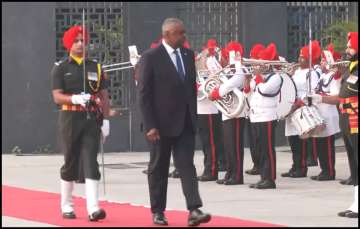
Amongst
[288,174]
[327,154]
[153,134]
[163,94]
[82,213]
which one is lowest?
[288,174]

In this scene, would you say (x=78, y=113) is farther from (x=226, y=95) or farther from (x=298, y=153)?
(x=298, y=153)

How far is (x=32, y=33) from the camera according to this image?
20.3 m

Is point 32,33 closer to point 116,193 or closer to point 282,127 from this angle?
→ point 282,127

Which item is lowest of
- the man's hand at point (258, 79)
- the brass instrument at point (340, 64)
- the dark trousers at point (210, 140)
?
the dark trousers at point (210, 140)

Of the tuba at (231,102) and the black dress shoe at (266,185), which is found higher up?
the tuba at (231,102)

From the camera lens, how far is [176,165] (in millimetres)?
10594

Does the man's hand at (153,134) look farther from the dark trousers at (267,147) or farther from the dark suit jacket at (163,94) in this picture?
the dark trousers at (267,147)

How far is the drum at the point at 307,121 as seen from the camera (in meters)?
14.9

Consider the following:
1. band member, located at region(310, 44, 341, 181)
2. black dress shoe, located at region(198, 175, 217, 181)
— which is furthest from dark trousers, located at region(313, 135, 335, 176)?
black dress shoe, located at region(198, 175, 217, 181)

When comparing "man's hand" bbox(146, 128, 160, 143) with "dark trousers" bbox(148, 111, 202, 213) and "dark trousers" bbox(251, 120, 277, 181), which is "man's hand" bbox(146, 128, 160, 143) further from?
"dark trousers" bbox(251, 120, 277, 181)

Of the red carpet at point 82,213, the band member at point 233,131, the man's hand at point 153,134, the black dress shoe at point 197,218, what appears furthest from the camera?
the band member at point 233,131

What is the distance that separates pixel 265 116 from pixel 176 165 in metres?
3.58

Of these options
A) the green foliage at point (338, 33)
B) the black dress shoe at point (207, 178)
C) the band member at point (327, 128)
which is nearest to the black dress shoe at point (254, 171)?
the band member at point (327, 128)

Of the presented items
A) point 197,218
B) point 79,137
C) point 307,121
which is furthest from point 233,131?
point 197,218
